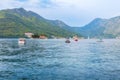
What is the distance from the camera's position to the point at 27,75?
201 ft

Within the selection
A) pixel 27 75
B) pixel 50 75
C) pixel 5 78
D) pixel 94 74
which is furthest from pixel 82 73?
pixel 5 78

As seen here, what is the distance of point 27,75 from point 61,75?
785 cm

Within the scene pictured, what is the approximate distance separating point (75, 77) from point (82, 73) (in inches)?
243

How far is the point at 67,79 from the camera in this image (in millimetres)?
56531

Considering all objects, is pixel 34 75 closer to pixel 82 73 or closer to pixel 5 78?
pixel 5 78

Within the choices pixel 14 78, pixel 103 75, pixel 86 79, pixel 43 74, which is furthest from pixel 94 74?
pixel 14 78

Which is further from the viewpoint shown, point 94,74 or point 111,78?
point 94,74

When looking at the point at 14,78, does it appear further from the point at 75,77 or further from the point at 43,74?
the point at 75,77

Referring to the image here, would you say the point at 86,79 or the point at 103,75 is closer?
the point at 86,79

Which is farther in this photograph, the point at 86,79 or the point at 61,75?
the point at 61,75

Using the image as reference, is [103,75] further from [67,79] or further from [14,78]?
[14,78]

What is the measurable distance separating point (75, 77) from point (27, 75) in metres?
11.2

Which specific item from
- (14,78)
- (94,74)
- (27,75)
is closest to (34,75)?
(27,75)

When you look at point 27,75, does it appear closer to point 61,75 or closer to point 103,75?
point 61,75
